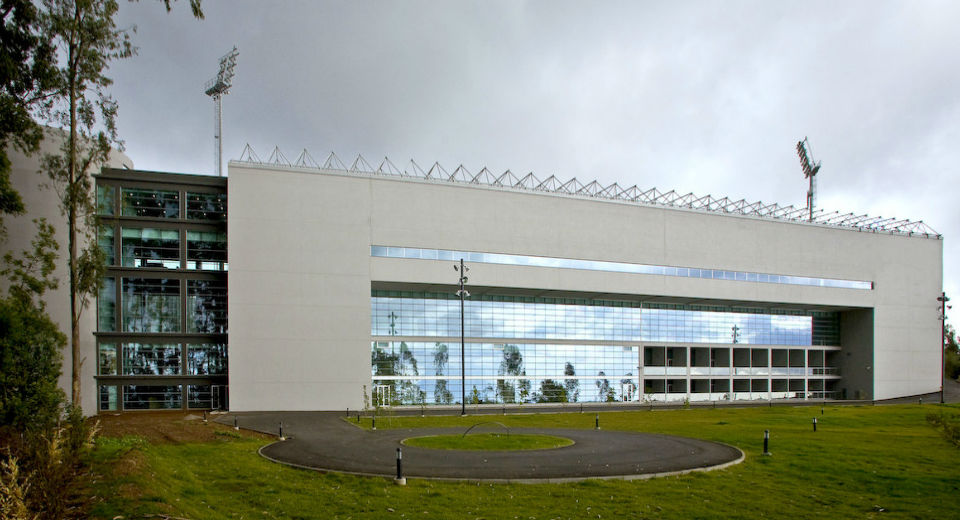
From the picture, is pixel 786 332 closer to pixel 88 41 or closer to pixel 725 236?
pixel 725 236

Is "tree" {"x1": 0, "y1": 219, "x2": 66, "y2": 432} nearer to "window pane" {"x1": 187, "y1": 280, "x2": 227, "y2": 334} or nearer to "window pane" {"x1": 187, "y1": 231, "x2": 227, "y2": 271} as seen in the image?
"window pane" {"x1": 187, "y1": 280, "x2": 227, "y2": 334}

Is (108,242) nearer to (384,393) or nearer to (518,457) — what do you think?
(384,393)

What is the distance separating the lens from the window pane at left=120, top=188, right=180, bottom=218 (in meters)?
46.2

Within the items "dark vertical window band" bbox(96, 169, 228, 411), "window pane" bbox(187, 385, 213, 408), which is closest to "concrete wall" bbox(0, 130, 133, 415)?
"dark vertical window band" bbox(96, 169, 228, 411)

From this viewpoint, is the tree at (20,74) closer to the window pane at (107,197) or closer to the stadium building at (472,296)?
the stadium building at (472,296)

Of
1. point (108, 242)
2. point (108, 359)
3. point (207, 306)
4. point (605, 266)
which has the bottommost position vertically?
point (108, 359)

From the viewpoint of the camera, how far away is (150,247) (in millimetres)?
46219

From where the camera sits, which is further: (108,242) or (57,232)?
(108,242)

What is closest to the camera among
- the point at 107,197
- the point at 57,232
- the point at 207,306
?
the point at 57,232

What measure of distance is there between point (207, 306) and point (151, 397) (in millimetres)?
7695

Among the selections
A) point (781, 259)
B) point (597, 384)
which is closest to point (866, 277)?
point (781, 259)

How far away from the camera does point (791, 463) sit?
19.9 m

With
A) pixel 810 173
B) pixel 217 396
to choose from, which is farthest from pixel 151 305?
pixel 810 173

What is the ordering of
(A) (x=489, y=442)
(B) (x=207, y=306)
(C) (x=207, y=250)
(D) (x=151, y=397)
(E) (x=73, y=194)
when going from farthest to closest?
(C) (x=207, y=250) < (B) (x=207, y=306) < (D) (x=151, y=397) < (E) (x=73, y=194) < (A) (x=489, y=442)
